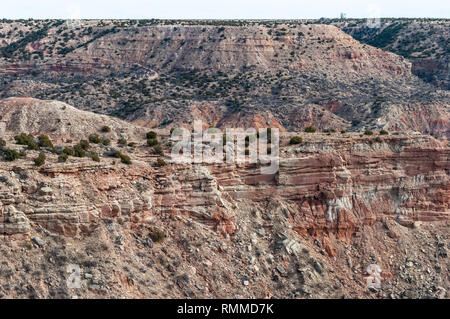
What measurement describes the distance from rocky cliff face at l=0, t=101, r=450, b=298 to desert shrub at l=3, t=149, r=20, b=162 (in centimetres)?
139

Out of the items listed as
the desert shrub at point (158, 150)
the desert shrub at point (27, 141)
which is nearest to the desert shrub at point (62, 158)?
the desert shrub at point (27, 141)

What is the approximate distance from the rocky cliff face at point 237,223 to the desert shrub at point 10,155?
4.57 ft

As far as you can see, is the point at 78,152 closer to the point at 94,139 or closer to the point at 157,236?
the point at 94,139

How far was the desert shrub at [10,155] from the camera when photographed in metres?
38.4

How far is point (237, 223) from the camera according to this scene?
42562mm

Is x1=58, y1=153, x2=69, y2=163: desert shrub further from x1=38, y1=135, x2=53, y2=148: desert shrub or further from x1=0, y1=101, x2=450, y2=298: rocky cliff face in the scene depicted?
x1=38, y1=135, x2=53, y2=148: desert shrub

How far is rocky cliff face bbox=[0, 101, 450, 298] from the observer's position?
116 ft

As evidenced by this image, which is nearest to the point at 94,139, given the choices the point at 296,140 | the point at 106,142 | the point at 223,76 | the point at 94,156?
the point at 106,142

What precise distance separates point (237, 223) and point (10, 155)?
542 inches

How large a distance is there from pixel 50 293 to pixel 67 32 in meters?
85.3

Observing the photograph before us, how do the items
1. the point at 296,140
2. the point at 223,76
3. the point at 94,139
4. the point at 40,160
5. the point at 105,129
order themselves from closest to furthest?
the point at 40,160 → the point at 94,139 → the point at 296,140 → the point at 105,129 → the point at 223,76

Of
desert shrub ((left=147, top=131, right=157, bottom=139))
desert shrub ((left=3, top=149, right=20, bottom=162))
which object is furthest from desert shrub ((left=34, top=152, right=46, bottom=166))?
desert shrub ((left=147, top=131, right=157, bottom=139))

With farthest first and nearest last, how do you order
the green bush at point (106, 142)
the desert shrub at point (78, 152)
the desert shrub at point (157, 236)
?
the green bush at point (106, 142) → the desert shrub at point (78, 152) → the desert shrub at point (157, 236)

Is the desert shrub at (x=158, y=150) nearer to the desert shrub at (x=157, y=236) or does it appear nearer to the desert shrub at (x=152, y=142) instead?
the desert shrub at (x=152, y=142)
